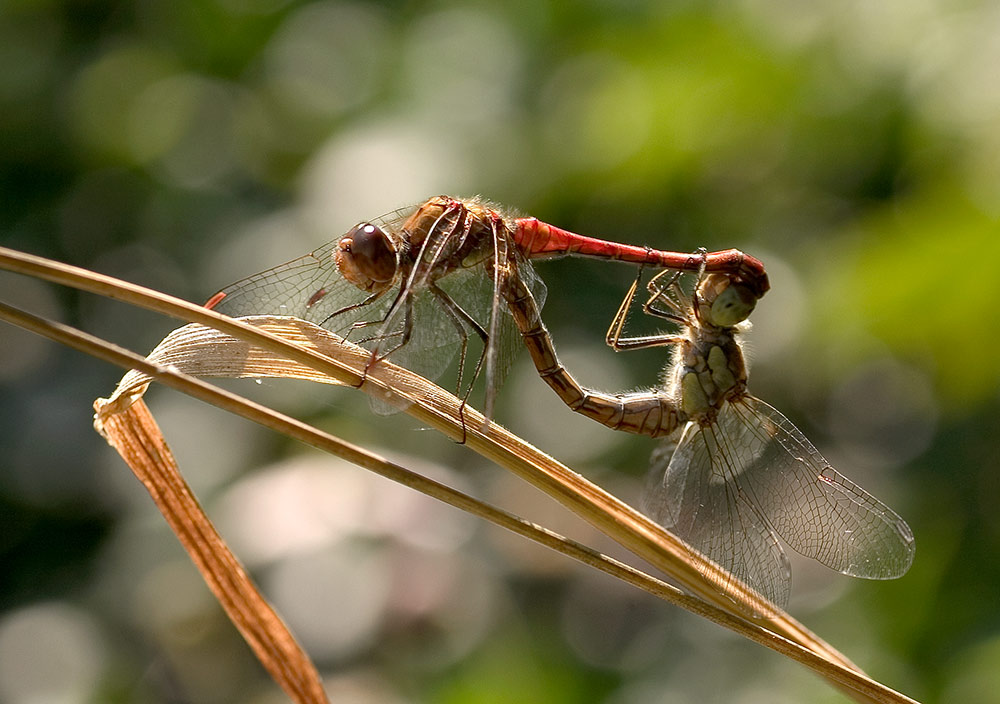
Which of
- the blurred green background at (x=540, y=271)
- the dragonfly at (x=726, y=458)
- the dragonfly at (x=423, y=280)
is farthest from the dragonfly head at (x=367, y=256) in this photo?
the blurred green background at (x=540, y=271)

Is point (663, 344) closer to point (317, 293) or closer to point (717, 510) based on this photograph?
point (717, 510)

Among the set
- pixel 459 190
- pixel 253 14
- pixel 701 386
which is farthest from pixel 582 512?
pixel 253 14

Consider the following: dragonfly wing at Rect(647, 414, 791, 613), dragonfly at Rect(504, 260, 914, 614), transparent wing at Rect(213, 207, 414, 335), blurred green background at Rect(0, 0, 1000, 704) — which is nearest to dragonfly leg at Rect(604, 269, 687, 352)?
dragonfly at Rect(504, 260, 914, 614)

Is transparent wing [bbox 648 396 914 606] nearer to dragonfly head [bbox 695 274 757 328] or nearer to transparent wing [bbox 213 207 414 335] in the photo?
dragonfly head [bbox 695 274 757 328]

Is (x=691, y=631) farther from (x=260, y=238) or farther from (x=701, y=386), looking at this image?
(x=260, y=238)

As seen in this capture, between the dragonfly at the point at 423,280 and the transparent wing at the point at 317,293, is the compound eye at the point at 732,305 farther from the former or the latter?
the transparent wing at the point at 317,293

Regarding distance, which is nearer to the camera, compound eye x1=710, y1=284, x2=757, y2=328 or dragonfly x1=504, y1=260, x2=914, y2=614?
dragonfly x1=504, y1=260, x2=914, y2=614

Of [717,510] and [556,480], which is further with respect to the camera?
[717,510]

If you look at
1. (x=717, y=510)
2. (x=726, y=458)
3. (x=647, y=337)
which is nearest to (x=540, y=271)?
(x=647, y=337)
